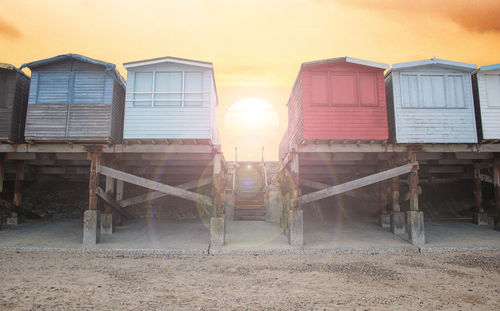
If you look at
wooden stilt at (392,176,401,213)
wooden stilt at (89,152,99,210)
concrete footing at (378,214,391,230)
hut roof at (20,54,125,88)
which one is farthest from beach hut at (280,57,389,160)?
wooden stilt at (89,152,99,210)

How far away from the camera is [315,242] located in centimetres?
1202

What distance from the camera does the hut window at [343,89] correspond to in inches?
474

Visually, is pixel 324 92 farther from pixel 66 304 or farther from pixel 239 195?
pixel 66 304

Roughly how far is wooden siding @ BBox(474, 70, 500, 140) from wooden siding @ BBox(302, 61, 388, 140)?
3.75m

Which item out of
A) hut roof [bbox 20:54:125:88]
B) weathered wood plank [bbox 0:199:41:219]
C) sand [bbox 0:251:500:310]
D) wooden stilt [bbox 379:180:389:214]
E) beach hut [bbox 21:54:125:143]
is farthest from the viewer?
wooden stilt [bbox 379:180:389:214]

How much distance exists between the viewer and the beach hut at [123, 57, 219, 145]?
11.8 m

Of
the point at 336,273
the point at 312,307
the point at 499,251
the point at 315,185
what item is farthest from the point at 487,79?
the point at 312,307

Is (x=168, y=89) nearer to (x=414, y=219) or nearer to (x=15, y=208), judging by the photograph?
(x=15, y=208)

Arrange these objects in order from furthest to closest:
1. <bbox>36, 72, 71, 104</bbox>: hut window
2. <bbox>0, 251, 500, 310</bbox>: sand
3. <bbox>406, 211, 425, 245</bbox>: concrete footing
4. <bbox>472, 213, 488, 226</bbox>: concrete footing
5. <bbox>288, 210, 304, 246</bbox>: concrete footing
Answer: <bbox>472, 213, 488, 226</bbox>: concrete footing
<bbox>36, 72, 71, 104</bbox>: hut window
<bbox>406, 211, 425, 245</bbox>: concrete footing
<bbox>288, 210, 304, 246</bbox>: concrete footing
<bbox>0, 251, 500, 310</bbox>: sand

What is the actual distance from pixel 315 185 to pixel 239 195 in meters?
5.30

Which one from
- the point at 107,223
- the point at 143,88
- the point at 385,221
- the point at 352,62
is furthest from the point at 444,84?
the point at 107,223

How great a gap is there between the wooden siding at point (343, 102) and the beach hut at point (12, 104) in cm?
1080

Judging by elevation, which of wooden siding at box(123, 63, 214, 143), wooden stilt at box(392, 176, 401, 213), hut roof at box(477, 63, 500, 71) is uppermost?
hut roof at box(477, 63, 500, 71)

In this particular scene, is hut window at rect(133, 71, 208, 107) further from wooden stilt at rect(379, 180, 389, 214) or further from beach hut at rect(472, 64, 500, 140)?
beach hut at rect(472, 64, 500, 140)
